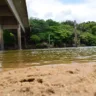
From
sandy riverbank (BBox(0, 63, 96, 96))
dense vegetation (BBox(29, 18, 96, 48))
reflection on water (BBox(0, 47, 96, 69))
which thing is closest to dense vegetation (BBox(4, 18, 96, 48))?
dense vegetation (BBox(29, 18, 96, 48))

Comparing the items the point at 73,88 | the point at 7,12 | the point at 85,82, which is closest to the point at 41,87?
the point at 73,88

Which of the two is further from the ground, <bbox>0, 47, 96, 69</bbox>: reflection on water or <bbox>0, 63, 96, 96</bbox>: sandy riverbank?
<bbox>0, 63, 96, 96</bbox>: sandy riverbank

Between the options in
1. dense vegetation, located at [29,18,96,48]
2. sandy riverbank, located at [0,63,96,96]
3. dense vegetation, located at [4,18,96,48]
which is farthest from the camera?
dense vegetation, located at [29,18,96,48]

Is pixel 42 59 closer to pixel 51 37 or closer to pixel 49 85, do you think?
pixel 49 85

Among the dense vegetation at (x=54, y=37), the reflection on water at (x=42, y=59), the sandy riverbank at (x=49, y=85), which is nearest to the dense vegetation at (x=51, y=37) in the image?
the dense vegetation at (x=54, y=37)

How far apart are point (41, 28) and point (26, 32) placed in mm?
3763

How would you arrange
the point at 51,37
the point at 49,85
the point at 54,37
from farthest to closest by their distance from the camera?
the point at 51,37 → the point at 54,37 → the point at 49,85

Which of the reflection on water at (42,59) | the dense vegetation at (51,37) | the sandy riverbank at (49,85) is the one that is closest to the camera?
the sandy riverbank at (49,85)

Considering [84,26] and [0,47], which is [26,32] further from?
[0,47]

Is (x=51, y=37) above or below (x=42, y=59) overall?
above

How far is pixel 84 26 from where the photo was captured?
7988 centimetres

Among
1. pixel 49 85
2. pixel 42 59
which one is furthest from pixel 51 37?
pixel 49 85

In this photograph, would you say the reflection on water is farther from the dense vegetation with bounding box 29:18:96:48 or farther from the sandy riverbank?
the dense vegetation with bounding box 29:18:96:48

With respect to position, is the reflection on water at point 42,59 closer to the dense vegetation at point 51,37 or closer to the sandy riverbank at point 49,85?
the sandy riverbank at point 49,85
